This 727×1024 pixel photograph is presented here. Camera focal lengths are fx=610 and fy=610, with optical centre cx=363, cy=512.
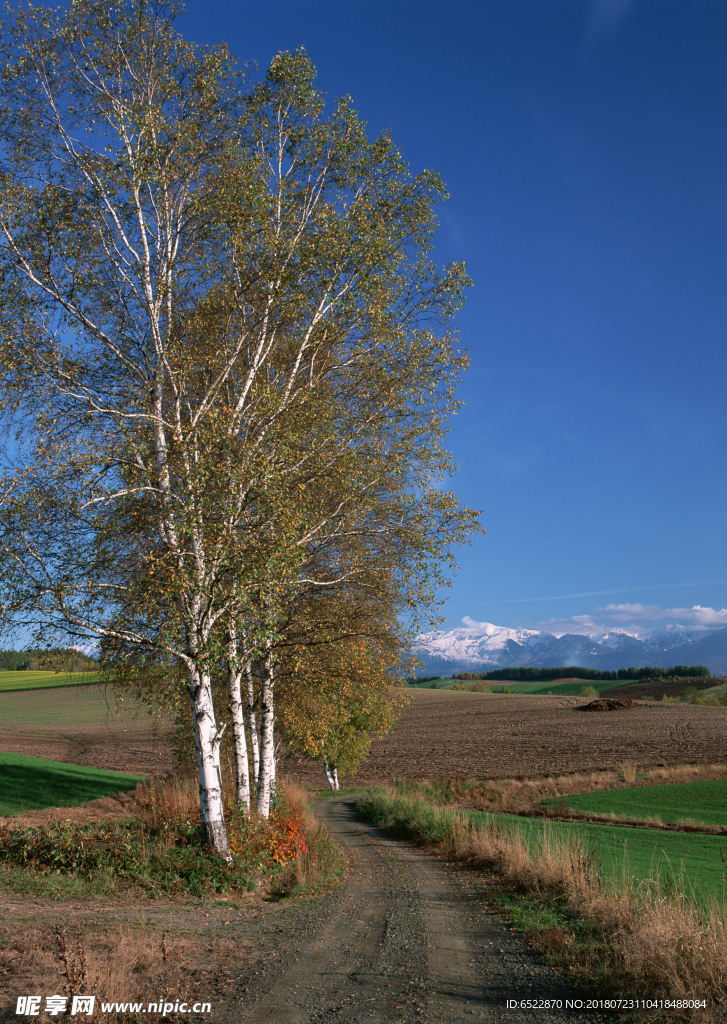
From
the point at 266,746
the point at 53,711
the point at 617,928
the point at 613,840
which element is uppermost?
the point at 266,746

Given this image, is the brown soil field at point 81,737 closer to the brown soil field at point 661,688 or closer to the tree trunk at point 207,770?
the tree trunk at point 207,770

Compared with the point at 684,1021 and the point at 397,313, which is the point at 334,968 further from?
the point at 397,313

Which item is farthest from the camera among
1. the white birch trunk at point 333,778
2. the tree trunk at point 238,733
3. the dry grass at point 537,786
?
the white birch trunk at point 333,778

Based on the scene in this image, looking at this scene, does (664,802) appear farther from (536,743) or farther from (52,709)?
(52,709)

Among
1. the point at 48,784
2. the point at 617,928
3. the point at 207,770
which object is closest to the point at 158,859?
the point at 207,770

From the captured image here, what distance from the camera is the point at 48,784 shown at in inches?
1265

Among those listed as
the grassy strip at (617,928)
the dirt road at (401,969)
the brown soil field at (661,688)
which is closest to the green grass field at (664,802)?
the grassy strip at (617,928)

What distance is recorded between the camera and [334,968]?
738 cm

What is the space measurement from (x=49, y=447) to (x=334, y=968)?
8.87m

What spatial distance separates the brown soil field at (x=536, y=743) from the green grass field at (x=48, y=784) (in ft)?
77.9

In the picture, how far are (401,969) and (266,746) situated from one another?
9.25 metres

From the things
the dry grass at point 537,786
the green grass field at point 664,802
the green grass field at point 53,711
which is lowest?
the dry grass at point 537,786

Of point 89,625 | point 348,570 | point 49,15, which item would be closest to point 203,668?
point 89,625

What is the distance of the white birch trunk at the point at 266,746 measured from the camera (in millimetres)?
15398
